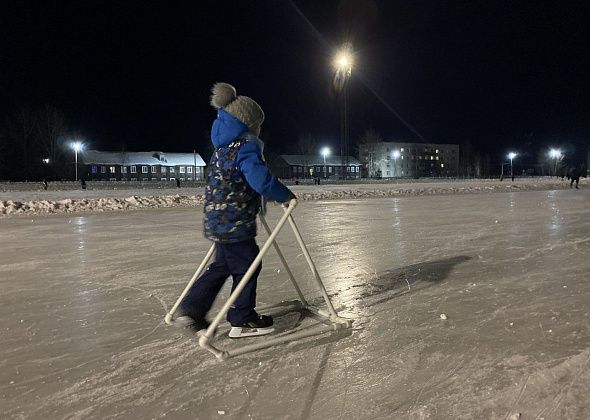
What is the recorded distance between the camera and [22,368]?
3.32m

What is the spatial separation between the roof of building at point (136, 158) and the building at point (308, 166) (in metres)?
16.9

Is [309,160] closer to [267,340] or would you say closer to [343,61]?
[343,61]

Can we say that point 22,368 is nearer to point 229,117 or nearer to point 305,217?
point 229,117

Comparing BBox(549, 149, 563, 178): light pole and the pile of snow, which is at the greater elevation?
BBox(549, 149, 563, 178): light pole

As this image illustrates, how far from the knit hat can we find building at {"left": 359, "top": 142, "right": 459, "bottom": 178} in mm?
111107

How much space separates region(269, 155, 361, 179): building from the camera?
103438 mm

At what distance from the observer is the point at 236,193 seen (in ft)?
12.0

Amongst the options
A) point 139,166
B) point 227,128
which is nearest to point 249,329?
point 227,128

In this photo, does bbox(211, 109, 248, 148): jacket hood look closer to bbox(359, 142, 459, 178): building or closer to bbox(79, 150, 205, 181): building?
bbox(79, 150, 205, 181): building

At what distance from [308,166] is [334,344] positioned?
337 ft

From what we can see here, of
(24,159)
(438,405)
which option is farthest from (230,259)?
(24,159)

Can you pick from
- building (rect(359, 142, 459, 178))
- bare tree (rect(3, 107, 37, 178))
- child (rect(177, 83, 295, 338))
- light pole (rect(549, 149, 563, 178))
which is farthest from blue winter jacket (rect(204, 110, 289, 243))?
Result: light pole (rect(549, 149, 563, 178))

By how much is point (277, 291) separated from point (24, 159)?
78.0m

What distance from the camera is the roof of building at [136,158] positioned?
85.6 metres
